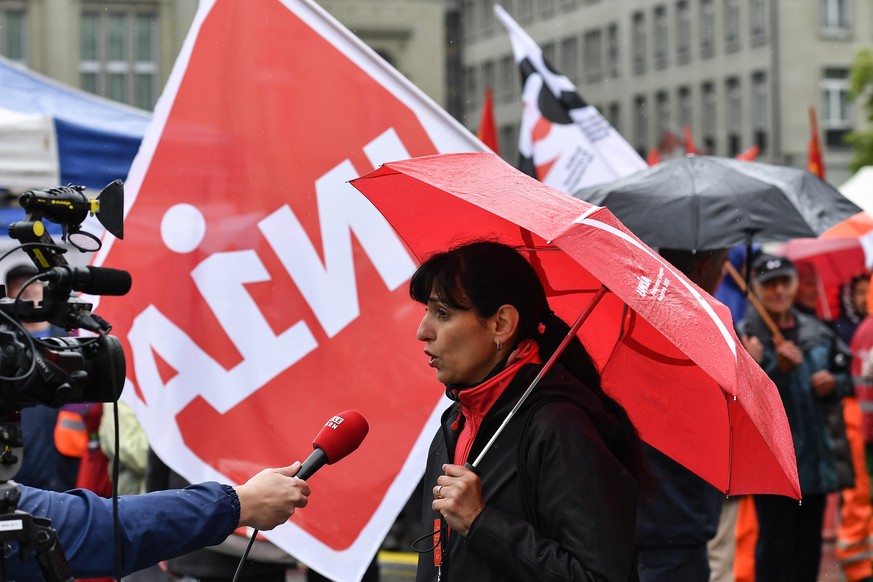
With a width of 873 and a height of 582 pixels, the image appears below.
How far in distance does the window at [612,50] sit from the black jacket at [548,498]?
61.5m

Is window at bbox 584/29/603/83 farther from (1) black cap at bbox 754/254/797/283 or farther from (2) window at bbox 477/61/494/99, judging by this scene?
(1) black cap at bbox 754/254/797/283

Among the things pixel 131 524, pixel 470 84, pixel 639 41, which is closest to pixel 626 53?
pixel 639 41

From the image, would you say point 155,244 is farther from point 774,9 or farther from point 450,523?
point 774,9

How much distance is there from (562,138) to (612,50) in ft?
184

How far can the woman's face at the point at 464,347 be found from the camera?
356 centimetres

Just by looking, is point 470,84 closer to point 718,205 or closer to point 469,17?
point 469,17

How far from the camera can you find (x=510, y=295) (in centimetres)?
360

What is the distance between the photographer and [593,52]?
65.6m

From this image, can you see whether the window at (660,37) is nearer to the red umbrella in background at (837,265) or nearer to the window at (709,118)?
the window at (709,118)

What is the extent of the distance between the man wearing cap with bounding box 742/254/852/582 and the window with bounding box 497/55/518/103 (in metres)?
62.8

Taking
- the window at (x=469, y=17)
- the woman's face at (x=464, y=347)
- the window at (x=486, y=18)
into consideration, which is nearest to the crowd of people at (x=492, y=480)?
the woman's face at (x=464, y=347)

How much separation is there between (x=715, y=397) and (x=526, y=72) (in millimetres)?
6271

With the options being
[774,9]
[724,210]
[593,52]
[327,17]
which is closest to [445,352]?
[327,17]

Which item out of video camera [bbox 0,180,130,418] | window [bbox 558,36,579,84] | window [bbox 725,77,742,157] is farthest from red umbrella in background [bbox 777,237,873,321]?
window [bbox 558,36,579,84]
